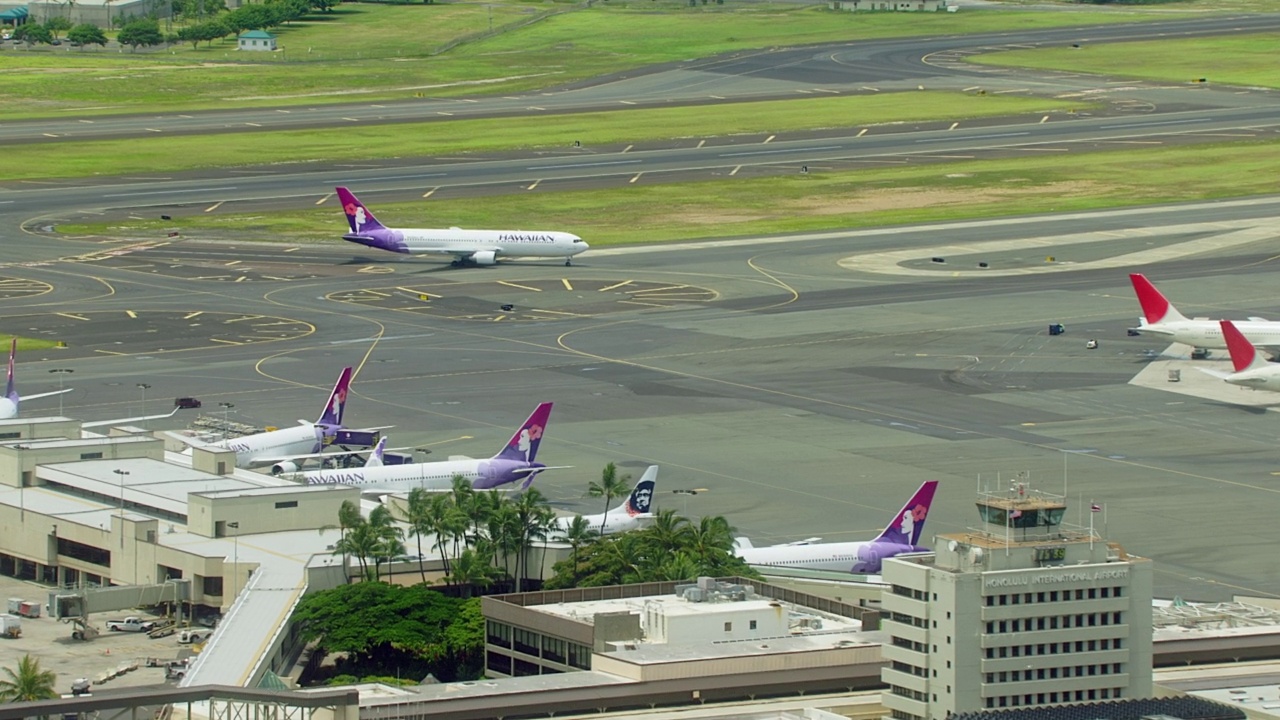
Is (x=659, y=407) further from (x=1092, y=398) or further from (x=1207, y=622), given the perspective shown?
(x=1207, y=622)

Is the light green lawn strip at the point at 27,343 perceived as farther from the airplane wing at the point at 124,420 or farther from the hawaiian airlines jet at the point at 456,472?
the hawaiian airlines jet at the point at 456,472

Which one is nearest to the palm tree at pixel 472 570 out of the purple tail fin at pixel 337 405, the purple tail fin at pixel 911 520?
the purple tail fin at pixel 911 520

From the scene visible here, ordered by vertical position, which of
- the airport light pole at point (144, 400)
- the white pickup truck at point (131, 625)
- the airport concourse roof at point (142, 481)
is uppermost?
the airport concourse roof at point (142, 481)

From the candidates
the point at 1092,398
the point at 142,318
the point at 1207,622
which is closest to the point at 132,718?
the point at 1207,622

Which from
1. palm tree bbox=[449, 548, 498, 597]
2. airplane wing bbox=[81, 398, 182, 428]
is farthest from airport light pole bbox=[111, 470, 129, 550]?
palm tree bbox=[449, 548, 498, 597]

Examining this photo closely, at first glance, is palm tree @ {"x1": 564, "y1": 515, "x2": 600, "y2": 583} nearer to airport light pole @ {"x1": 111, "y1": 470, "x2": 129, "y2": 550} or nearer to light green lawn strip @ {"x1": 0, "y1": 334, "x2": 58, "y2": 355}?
airport light pole @ {"x1": 111, "y1": 470, "x2": 129, "y2": 550}

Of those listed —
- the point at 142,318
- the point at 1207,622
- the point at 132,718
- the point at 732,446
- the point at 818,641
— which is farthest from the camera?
the point at 142,318
